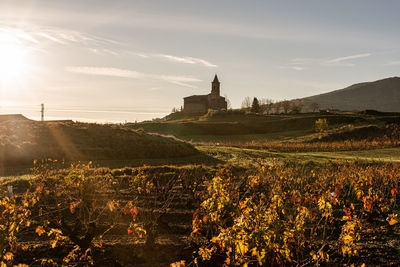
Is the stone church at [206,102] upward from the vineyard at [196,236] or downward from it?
upward

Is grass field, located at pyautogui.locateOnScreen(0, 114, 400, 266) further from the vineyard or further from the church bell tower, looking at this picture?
the church bell tower

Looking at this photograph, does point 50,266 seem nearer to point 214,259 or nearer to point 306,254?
point 214,259

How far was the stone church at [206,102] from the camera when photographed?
99.8 meters

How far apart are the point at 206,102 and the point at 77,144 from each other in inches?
3169

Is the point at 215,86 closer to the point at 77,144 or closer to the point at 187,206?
the point at 77,144

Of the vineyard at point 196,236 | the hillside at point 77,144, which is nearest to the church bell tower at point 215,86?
the hillside at point 77,144

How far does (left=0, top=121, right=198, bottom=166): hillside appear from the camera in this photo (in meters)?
20.5

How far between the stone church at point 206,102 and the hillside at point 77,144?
241 feet

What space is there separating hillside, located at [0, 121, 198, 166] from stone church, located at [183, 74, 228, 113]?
73535 mm

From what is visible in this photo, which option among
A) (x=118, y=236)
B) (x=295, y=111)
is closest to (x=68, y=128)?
(x=118, y=236)

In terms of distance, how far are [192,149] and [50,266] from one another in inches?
769

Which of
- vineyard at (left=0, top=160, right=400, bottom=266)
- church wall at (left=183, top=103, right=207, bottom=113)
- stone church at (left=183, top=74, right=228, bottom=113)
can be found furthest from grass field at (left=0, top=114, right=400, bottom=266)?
stone church at (left=183, top=74, right=228, bottom=113)

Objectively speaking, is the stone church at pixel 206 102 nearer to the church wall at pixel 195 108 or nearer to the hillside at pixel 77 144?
the church wall at pixel 195 108

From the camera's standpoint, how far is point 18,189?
1222 centimetres
